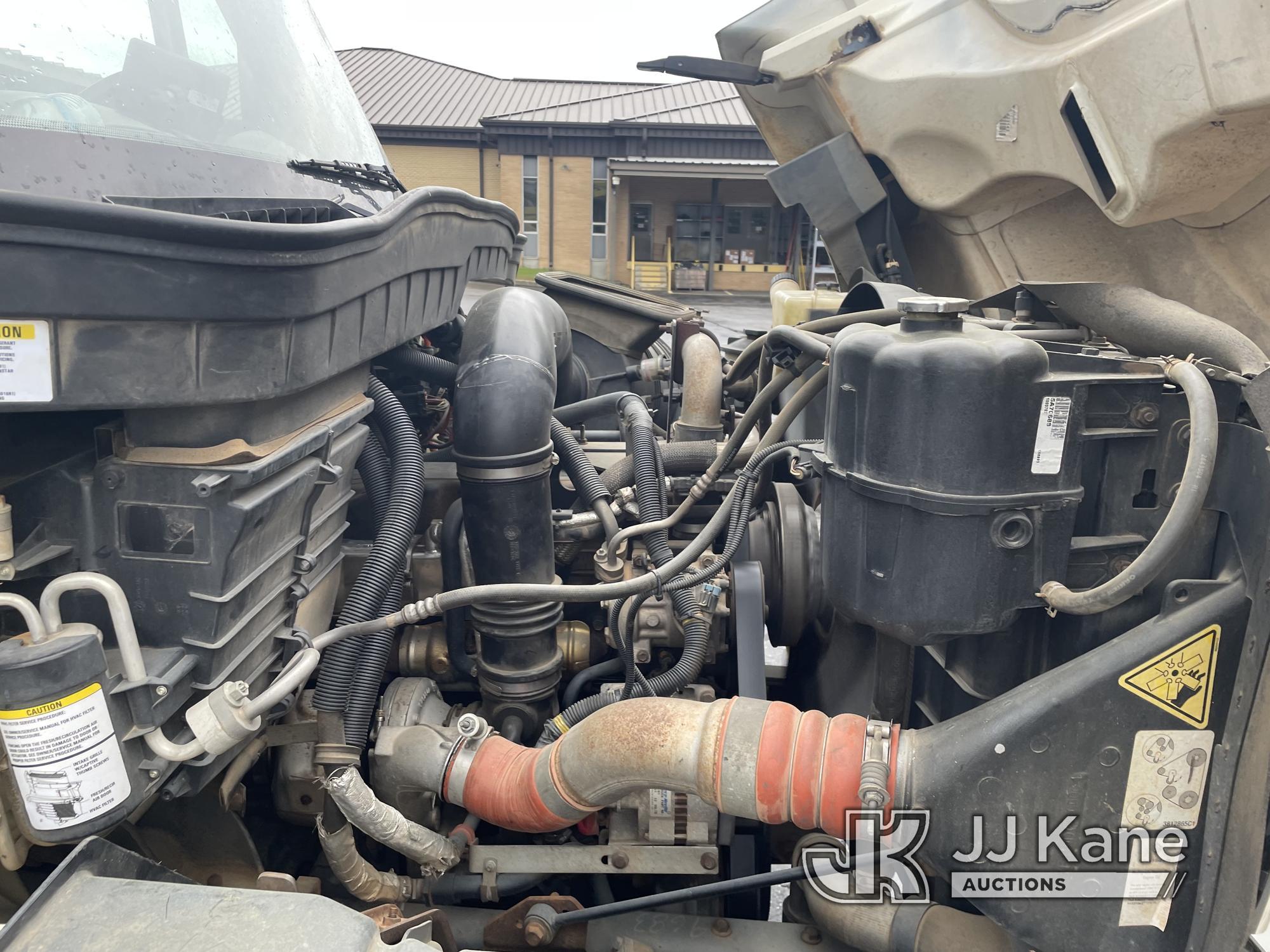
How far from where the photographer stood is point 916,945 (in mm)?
1667

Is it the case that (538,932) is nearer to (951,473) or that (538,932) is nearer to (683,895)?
(683,895)

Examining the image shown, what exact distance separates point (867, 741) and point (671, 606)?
2.32ft

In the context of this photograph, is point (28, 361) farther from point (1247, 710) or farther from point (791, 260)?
point (791, 260)

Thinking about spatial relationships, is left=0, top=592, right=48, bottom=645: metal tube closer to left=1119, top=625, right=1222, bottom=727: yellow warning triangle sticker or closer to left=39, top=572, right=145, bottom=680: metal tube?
left=39, top=572, right=145, bottom=680: metal tube

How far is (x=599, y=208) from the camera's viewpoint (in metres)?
23.8

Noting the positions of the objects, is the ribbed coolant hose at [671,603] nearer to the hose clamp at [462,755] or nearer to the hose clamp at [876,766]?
the hose clamp at [462,755]

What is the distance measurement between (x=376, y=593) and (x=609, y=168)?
71.5 feet

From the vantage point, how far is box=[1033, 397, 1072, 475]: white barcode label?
1.35 metres

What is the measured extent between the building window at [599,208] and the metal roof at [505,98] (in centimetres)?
110

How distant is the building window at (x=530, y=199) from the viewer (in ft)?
75.7

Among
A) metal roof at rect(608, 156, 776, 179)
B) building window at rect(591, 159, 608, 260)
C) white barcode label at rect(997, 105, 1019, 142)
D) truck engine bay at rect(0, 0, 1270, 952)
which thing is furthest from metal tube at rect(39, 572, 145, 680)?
building window at rect(591, 159, 608, 260)

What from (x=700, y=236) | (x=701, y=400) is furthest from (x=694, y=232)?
(x=701, y=400)

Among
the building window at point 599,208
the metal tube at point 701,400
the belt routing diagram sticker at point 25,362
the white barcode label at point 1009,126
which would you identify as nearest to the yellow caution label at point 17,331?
the belt routing diagram sticker at point 25,362

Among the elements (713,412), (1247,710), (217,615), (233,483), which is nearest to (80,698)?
(217,615)
